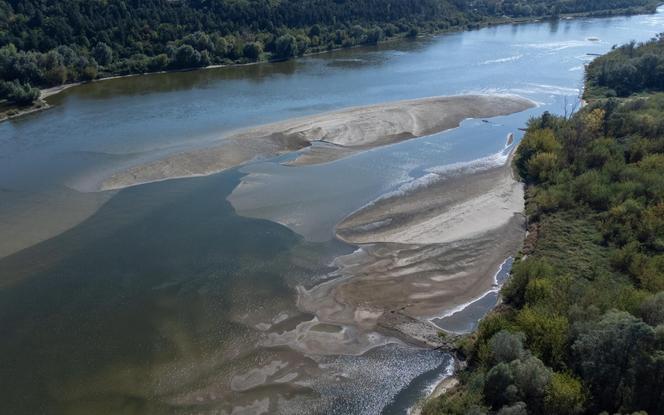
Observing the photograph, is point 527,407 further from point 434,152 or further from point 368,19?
point 368,19

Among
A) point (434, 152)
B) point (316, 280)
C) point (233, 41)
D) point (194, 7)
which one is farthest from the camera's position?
point (194, 7)

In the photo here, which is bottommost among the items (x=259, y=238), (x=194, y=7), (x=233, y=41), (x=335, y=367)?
(x=335, y=367)

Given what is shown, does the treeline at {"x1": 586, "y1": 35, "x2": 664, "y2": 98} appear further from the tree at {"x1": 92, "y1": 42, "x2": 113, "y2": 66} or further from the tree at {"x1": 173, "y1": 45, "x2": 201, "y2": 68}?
the tree at {"x1": 92, "y1": 42, "x2": 113, "y2": 66}

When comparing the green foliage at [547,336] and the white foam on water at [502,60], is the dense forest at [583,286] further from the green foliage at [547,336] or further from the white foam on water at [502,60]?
the white foam on water at [502,60]

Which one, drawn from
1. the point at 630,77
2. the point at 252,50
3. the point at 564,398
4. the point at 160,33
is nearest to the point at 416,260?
the point at 564,398

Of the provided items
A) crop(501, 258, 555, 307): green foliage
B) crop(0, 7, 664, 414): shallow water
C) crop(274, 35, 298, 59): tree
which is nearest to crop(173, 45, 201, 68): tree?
crop(0, 7, 664, 414): shallow water

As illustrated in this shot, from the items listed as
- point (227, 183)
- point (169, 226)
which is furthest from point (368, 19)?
point (169, 226)
